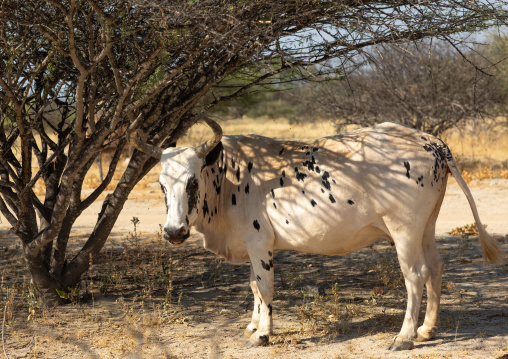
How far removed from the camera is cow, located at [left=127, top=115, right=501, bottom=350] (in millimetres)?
5148

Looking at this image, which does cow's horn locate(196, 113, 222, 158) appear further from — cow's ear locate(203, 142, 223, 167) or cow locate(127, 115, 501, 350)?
cow's ear locate(203, 142, 223, 167)

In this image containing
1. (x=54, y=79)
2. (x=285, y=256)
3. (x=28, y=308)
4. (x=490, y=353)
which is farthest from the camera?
(x=285, y=256)

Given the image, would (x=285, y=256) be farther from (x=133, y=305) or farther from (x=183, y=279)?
(x=133, y=305)

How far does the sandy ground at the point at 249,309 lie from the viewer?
17.3 feet

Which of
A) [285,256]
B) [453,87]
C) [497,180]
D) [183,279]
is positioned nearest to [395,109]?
[453,87]

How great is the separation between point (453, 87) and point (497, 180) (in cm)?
320

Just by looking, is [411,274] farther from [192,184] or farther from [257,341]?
[192,184]

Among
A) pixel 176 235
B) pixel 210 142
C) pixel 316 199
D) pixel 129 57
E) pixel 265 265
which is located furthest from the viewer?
pixel 129 57

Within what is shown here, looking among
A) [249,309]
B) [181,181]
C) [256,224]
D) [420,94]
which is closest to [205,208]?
[256,224]

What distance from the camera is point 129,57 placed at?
6254 mm

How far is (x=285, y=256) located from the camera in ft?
28.3

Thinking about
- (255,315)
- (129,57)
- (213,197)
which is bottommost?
(255,315)

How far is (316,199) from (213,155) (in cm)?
97

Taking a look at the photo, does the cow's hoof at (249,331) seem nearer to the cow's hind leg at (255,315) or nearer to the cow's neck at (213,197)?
the cow's hind leg at (255,315)
